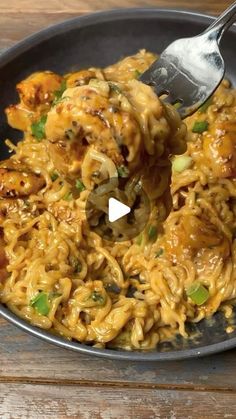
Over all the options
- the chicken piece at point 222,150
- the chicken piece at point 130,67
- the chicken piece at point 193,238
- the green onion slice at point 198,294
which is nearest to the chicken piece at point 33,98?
the chicken piece at point 130,67

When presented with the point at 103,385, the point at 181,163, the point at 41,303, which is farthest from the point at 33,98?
the point at 103,385

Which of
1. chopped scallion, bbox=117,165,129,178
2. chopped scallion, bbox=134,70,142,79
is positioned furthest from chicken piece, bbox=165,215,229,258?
chopped scallion, bbox=134,70,142,79

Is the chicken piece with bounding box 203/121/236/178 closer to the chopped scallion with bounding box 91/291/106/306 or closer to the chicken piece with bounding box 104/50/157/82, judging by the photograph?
the chicken piece with bounding box 104/50/157/82

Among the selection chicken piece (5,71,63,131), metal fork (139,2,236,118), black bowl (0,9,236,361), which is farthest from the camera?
black bowl (0,9,236,361)

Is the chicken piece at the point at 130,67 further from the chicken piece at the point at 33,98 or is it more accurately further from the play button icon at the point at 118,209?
the play button icon at the point at 118,209

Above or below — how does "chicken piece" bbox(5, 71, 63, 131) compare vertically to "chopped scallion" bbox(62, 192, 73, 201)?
above

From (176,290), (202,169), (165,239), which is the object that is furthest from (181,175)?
(176,290)
